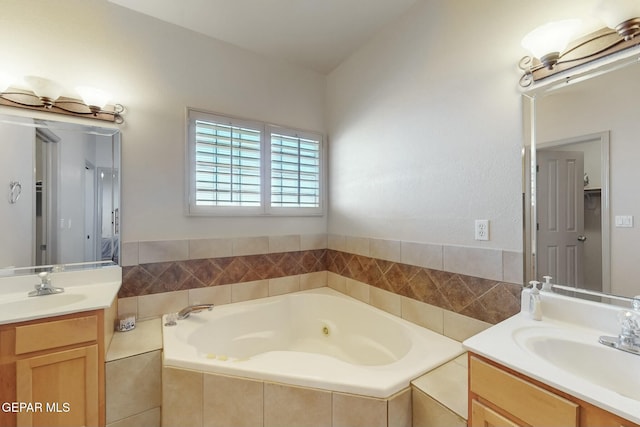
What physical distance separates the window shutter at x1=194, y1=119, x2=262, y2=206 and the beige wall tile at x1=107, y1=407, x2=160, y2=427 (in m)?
1.36

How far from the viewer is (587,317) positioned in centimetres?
116

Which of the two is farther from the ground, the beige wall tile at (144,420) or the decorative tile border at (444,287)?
the decorative tile border at (444,287)

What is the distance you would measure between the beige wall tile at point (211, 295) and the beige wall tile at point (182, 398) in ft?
2.48

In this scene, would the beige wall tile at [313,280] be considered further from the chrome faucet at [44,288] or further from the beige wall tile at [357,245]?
the chrome faucet at [44,288]

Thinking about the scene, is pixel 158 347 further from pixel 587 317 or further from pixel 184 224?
pixel 587 317

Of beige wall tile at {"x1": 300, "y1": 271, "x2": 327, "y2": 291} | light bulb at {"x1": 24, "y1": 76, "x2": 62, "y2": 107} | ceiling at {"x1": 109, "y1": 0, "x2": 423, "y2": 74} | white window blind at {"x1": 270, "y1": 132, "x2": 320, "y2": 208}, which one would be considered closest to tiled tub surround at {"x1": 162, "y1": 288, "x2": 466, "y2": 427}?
beige wall tile at {"x1": 300, "y1": 271, "x2": 327, "y2": 291}

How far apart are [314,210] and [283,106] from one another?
103 cm

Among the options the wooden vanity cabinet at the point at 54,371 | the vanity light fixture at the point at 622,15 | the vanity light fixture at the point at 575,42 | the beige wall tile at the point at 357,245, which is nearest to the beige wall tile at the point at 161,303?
the wooden vanity cabinet at the point at 54,371

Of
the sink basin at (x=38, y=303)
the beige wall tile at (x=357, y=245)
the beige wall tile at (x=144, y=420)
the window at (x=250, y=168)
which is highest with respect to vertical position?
the window at (x=250, y=168)

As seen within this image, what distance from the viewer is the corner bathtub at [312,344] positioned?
1.27 meters

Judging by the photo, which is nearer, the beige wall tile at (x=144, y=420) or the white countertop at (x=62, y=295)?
the white countertop at (x=62, y=295)

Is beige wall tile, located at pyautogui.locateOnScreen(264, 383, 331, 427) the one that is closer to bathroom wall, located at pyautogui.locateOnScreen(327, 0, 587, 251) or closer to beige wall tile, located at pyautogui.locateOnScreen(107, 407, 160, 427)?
beige wall tile, located at pyautogui.locateOnScreen(107, 407, 160, 427)

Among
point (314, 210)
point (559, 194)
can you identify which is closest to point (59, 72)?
point (314, 210)

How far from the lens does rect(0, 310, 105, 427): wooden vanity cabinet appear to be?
1.23m
